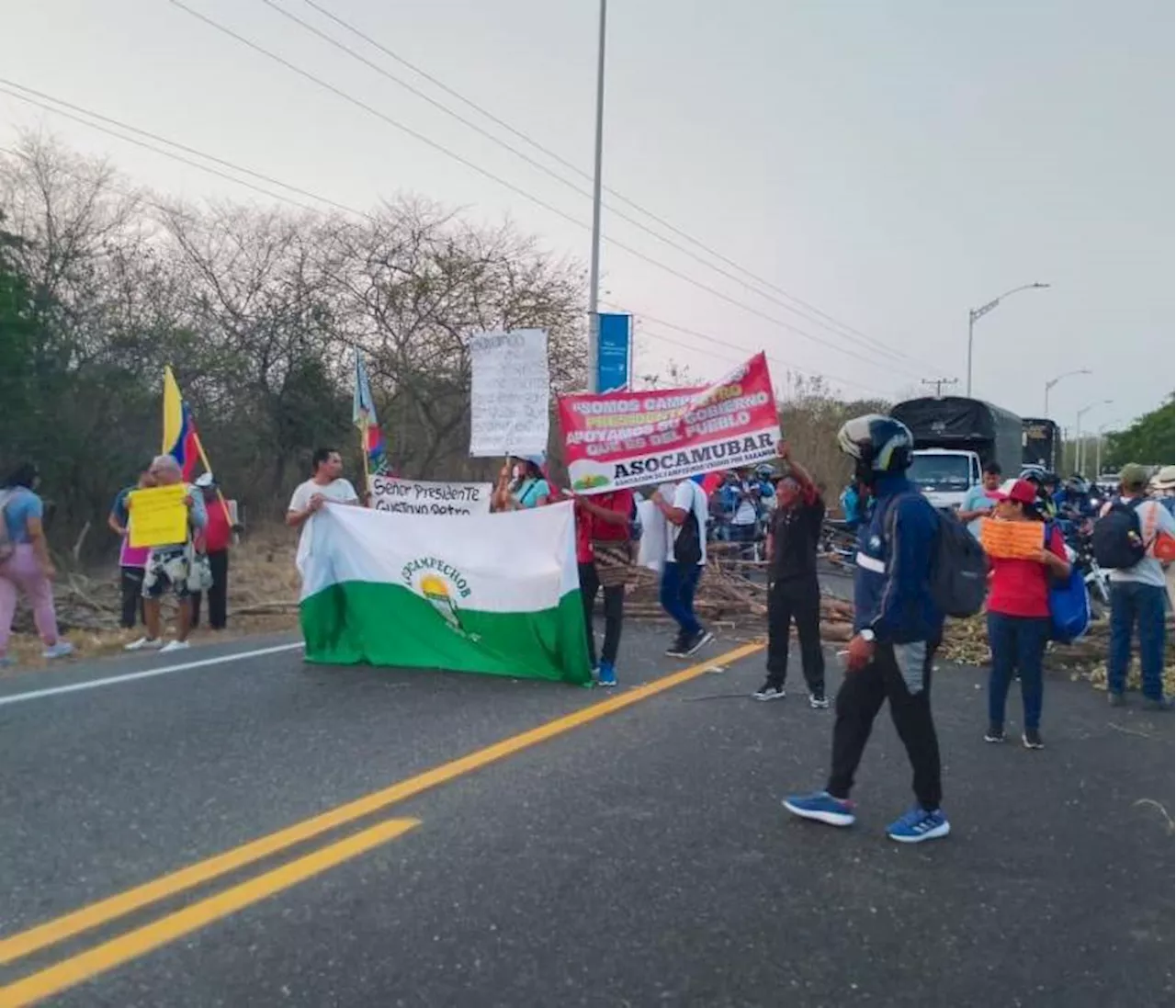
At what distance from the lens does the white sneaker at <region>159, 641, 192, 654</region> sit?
9.91 m

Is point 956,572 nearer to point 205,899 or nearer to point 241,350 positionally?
point 205,899

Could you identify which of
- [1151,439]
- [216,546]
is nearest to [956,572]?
[216,546]

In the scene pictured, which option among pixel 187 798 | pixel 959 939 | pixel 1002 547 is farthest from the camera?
pixel 1002 547

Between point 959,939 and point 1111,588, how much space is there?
206 inches

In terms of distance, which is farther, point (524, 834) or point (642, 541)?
point (642, 541)

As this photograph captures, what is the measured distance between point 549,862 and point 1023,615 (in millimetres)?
3842

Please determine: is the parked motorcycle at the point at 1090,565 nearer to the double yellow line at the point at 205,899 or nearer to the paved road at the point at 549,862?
Result: the paved road at the point at 549,862

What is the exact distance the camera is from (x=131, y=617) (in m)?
11.8

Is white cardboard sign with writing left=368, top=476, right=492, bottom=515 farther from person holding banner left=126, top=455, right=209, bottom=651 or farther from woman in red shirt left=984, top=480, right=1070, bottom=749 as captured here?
woman in red shirt left=984, top=480, right=1070, bottom=749

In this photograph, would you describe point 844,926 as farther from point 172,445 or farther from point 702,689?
point 172,445

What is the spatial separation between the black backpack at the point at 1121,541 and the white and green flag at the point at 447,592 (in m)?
3.79

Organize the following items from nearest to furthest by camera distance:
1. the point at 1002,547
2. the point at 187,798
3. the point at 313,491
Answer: the point at 187,798, the point at 1002,547, the point at 313,491

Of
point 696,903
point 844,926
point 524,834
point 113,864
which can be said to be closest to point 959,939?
point 844,926

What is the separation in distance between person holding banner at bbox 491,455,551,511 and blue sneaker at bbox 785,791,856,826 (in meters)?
4.18
